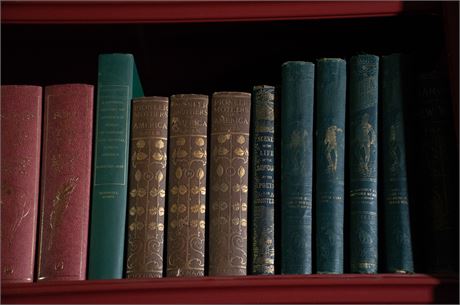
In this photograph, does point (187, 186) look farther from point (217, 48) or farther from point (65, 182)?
point (217, 48)

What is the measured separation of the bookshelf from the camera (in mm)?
807

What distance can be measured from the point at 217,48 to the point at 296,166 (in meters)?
0.31

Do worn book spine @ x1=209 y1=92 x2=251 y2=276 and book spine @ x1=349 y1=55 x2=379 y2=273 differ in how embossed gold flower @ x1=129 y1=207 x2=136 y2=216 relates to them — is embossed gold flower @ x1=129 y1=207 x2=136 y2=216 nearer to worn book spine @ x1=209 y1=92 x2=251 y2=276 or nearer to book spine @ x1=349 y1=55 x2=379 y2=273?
worn book spine @ x1=209 y1=92 x2=251 y2=276

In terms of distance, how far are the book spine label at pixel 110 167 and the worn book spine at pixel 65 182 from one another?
10 mm

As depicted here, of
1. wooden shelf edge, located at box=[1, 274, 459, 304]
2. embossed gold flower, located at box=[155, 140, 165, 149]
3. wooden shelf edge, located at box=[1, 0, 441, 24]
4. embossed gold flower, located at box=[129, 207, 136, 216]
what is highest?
wooden shelf edge, located at box=[1, 0, 441, 24]

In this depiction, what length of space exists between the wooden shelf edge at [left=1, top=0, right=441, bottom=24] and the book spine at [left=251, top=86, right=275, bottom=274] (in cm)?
10

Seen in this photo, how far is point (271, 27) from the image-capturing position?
1.01m

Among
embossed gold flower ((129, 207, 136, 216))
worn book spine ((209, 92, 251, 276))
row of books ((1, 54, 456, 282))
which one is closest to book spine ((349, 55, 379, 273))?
row of books ((1, 54, 456, 282))

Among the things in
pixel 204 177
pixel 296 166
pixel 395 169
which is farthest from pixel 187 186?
pixel 395 169

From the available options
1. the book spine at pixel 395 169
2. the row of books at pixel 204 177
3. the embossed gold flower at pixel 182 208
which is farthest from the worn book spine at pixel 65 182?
the book spine at pixel 395 169

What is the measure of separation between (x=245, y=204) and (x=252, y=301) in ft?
0.35

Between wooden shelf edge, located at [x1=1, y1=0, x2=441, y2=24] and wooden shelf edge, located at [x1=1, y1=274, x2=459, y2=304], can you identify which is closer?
wooden shelf edge, located at [x1=1, y1=274, x2=459, y2=304]

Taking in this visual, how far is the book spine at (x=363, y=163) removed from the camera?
0.84 metres

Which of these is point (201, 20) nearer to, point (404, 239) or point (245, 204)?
point (245, 204)
